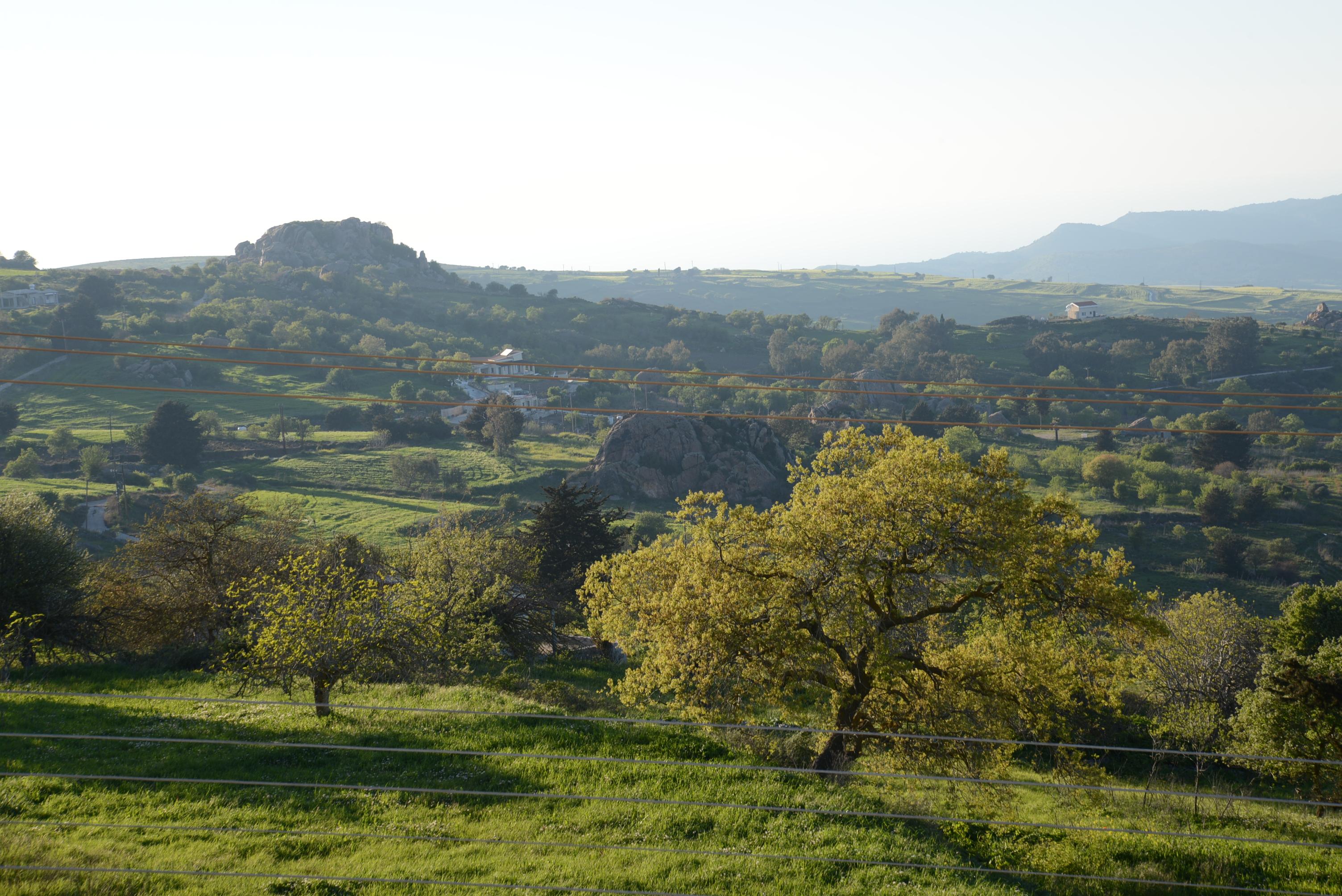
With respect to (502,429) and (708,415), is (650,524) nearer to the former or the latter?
(502,429)

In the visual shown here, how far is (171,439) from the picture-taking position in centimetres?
10844

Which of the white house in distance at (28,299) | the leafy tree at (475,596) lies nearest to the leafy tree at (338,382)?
the white house in distance at (28,299)

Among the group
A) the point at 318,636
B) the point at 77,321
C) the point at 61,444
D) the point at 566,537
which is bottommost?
the point at 61,444

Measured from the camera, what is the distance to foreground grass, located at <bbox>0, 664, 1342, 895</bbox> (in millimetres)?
13133

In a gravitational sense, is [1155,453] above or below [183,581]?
below

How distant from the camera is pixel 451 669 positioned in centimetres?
2769

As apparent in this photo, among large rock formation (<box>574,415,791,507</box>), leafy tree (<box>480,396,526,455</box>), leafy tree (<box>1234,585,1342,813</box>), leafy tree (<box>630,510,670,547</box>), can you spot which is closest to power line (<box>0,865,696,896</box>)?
leafy tree (<box>1234,585,1342,813</box>)

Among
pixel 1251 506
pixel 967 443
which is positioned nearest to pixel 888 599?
pixel 1251 506

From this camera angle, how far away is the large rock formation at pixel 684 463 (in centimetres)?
10762

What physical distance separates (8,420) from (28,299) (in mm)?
93441

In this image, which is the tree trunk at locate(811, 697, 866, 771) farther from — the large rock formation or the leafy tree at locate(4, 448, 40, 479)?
the leafy tree at locate(4, 448, 40, 479)

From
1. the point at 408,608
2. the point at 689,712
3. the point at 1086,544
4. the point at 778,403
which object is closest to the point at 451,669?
the point at 408,608

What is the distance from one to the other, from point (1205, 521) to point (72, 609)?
109591 mm

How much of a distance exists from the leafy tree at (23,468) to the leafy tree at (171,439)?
1196 cm
